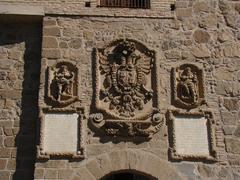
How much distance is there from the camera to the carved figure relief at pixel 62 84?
7879 mm

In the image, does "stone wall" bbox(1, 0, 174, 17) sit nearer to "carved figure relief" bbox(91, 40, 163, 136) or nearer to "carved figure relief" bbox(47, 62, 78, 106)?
"carved figure relief" bbox(91, 40, 163, 136)

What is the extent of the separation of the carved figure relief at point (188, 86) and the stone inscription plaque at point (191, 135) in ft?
0.85

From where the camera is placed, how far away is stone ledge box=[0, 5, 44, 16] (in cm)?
851

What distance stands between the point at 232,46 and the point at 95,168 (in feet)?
→ 10.9

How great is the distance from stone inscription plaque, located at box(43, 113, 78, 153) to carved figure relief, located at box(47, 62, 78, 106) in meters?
0.25

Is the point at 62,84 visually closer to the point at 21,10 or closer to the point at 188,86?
the point at 21,10

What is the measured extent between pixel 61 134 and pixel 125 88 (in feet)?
4.23

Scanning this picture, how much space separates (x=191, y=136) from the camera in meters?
7.80

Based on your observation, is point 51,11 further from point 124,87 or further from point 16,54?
point 124,87

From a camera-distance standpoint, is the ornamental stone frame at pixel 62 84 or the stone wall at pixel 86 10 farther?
the stone wall at pixel 86 10

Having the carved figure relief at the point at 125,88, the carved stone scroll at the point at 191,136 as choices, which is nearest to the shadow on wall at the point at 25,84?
the carved figure relief at the point at 125,88

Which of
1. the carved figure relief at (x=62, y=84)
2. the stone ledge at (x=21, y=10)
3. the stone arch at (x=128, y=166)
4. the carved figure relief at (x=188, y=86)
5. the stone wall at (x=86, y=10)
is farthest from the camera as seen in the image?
the stone wall at (x=86, y=10)

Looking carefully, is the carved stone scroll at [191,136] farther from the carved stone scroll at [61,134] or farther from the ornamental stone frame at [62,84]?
the ornamental stone frame at [62,84]

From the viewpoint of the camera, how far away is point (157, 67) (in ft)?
27.0
